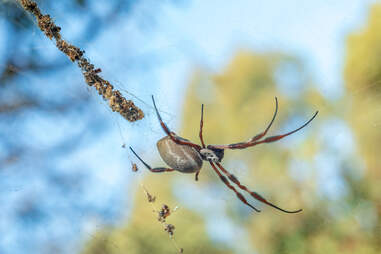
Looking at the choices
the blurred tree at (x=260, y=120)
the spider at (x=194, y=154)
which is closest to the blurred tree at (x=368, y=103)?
the blurred tree at (x=260, y=120)

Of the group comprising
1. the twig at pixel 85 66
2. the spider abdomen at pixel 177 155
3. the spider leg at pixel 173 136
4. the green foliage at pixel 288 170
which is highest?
the green foliage at pixel 288 170

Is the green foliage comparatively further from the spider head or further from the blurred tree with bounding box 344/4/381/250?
the spider head

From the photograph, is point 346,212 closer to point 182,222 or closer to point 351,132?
point 351,132

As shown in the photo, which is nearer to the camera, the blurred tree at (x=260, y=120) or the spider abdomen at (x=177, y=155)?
the spider abdomen at (x=177, y=155)

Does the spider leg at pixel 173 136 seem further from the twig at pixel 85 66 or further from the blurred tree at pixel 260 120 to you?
the blurred tree at pixel 260 120

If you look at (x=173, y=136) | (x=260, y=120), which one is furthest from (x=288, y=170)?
(x=173, y=136)

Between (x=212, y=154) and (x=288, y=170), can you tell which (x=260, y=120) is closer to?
(x=288, y=170)

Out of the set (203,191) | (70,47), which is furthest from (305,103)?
(70,47)
